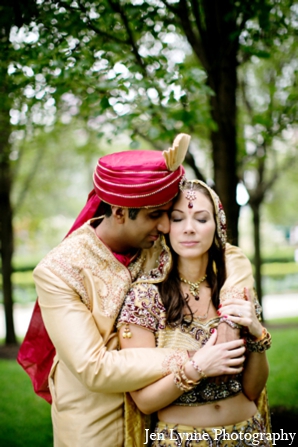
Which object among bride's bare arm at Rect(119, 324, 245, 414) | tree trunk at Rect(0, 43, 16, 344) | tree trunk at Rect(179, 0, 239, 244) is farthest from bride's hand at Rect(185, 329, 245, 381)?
tree trunk at Rect(0, 43, 16, 344)

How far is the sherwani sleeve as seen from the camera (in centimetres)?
223

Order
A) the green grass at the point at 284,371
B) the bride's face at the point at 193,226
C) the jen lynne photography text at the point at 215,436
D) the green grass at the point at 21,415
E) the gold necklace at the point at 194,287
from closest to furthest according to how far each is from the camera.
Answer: the jen lynne photography text at the point at 215,436, the bride's face at the point at 193,226, the gold necklace at the point at 194,287, the green grass at the point at 21,415, the green grass at the point at 284,371

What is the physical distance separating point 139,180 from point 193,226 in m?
0.36

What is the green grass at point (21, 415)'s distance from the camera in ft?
15.6

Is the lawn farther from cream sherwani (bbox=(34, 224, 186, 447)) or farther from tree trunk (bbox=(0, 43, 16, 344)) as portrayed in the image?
cream sherwani (bbox=(34, 224, 186, 447))

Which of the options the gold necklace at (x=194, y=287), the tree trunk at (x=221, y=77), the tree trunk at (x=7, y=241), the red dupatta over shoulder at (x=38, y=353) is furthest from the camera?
the tree trunk at (x=7, y=241)

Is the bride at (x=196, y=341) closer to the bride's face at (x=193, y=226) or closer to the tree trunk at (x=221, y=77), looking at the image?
the bride's face at (x=193, y=226)

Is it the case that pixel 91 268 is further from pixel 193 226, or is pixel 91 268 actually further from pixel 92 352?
pixel 193 226

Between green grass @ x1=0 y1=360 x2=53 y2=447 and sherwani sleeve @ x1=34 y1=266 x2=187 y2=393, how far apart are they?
112 inches

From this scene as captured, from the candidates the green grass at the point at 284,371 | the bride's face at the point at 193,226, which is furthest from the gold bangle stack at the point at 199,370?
the green grass at the point at 284,371

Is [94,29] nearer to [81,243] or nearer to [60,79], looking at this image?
[60,79]

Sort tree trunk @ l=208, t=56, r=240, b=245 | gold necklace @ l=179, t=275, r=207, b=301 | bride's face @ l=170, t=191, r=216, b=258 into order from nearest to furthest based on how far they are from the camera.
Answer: bride's face @ l=170, t=191, r=216, b=258, gold necklace @ l=179, t=275, r=207, b=301, tree trunk @ l=208, t=56, r=240, b=245

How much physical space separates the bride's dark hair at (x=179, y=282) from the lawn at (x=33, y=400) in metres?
2.99

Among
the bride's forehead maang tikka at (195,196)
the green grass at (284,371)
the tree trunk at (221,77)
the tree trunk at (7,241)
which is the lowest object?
the green grass at (284,371)
